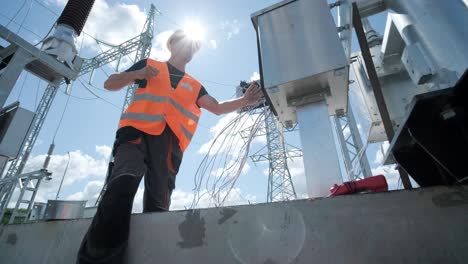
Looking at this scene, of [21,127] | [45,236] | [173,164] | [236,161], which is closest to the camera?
[45,236]

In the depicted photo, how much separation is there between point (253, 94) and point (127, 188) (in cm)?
74

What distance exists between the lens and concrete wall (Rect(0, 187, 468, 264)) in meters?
0.51

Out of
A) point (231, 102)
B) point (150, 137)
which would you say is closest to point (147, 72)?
point (150, 137)

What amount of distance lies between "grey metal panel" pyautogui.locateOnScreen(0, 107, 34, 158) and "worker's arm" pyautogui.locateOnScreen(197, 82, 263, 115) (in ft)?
7.19

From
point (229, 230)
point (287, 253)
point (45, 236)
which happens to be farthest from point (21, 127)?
point (287, 253)

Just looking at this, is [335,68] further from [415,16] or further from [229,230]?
[229,230]

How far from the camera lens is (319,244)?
561 millimetres

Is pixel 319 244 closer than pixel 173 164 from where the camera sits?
Yes

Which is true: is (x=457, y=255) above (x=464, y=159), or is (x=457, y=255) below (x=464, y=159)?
below

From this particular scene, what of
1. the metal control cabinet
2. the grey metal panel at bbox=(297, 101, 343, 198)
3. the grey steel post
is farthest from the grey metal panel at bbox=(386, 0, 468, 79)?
the grey metal panel at bbox=(297, 101, 343, 198)

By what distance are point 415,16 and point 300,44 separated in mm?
451

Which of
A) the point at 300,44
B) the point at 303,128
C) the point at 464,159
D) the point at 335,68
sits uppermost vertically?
the point at 300,44

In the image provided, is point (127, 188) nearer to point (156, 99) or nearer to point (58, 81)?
point (156, 99)

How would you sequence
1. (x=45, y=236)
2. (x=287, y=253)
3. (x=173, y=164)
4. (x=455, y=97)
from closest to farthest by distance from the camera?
(x=455, y=97) < (x=287, y=253) < (x=45, y=236) < (x=173, y=164)
